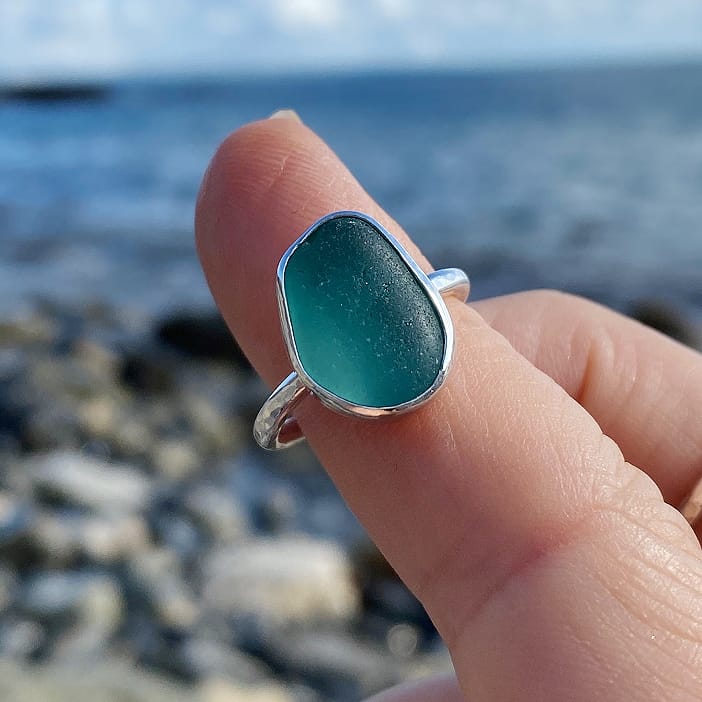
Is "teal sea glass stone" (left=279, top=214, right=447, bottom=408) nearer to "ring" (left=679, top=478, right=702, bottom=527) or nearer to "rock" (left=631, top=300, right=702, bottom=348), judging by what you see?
"ring" (left=679, top=478, right=702, bottom=527)

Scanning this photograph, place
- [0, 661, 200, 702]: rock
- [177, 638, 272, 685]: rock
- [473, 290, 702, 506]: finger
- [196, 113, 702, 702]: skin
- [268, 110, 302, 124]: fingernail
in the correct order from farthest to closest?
[177, 638, 272, 685]: rock < [0, 661, 200, 702]: rock < [473, 290, 702, 506]: finger < [268, 110, 302, 124]: fingernail < [196, 113, 702, 702]: skin

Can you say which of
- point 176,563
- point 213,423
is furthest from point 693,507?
point 213,423

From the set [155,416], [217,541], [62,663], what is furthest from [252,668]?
[155,416]

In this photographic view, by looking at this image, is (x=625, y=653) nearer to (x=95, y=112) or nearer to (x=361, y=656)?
(x=361, y=656)

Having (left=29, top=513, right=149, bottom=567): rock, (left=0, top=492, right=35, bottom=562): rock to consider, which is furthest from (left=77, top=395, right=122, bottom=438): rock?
(left=29, top=513, right=149, bottom=567): rock

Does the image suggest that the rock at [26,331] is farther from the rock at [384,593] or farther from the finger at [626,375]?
the finger at [626,375]

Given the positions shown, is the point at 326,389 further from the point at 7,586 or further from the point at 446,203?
the point at 446,203
